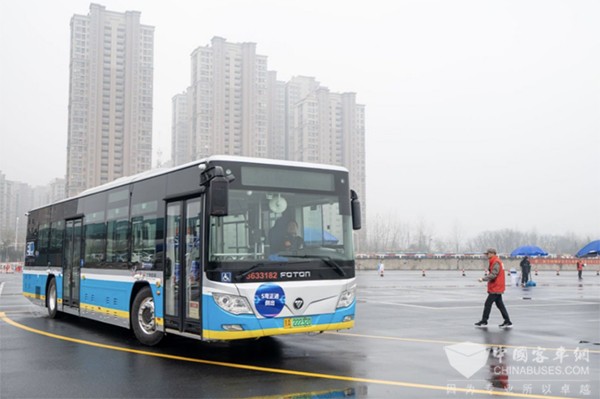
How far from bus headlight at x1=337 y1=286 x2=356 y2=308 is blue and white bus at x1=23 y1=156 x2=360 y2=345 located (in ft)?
0.05

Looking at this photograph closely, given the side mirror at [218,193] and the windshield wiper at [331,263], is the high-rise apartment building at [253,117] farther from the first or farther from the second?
the side mirror at [218,193]

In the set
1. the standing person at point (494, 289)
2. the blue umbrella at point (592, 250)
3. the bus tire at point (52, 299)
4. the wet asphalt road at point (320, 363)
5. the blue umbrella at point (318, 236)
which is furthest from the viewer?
the blue umbrella at point (592, 250)

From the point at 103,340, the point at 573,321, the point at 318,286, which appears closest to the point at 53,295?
the point at 103,340

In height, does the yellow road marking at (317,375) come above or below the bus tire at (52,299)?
below

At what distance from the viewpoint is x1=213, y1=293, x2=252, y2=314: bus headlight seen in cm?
875

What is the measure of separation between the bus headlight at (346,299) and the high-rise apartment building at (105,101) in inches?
3368

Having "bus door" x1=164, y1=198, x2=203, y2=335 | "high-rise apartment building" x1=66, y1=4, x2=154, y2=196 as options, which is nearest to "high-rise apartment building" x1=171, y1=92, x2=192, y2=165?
"high-rise apartment building" x1=66, y1=4, x2=154, y2=196

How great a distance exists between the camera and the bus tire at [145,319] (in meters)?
10.6

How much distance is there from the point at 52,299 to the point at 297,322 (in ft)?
30.6

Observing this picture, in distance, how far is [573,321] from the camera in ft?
50.2

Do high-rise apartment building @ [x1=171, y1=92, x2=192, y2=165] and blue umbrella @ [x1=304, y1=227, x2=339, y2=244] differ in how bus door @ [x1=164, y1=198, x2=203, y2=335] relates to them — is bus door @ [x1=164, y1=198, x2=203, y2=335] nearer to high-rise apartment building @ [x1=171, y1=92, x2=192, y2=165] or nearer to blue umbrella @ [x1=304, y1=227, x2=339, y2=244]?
blue umbrella @ [x1=304, y1=227, x2=339, y2=244]

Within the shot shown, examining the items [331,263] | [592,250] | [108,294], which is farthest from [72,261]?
[592,250]

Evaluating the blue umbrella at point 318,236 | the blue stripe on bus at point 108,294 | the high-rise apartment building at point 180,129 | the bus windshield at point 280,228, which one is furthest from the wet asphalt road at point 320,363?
the high-rise apartment building at point 180,129

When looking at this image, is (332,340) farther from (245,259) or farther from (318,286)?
(245,259)
